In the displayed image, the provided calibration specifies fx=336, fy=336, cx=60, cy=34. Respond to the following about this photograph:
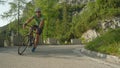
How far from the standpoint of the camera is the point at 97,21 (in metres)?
44.8

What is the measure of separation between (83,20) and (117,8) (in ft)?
24.3

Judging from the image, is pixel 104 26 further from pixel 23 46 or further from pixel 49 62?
pixel 49 62

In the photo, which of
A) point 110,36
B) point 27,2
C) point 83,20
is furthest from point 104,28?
point 110,36

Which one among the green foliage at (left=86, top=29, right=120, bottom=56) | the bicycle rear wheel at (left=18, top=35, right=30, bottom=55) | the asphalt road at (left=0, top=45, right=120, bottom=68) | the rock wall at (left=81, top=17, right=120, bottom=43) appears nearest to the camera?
A: the asphalt road at (left=0, top=45, right=120, bottom=68)

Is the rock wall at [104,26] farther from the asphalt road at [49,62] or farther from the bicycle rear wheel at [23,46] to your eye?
the asphalt road at [49,62]

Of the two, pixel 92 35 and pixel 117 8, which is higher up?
pixel 117 8

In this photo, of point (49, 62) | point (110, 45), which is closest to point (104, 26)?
point (110, 45)

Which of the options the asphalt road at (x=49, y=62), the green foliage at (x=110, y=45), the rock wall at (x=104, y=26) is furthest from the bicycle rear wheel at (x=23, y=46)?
the rock wall at (x=104, y=26)

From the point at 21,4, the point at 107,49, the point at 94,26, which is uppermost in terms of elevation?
the point at 21,4

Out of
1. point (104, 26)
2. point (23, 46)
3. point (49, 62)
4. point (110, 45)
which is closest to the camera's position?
point (49, 62)

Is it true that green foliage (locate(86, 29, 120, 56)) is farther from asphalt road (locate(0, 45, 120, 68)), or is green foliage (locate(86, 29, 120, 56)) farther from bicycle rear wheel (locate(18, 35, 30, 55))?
bicycle rear wheel (locate(18, 35, 30, 55))

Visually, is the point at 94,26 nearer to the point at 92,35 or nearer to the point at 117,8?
the point at 92,35

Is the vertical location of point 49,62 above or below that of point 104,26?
below

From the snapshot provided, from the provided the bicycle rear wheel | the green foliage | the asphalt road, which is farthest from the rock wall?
the asphalt road
